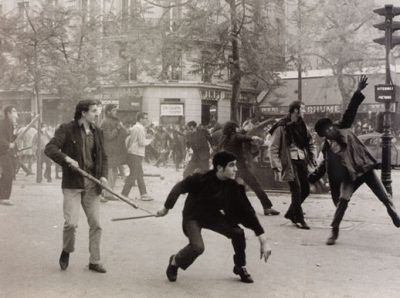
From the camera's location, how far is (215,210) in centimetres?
509

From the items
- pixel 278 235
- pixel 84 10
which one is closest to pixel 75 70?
pixel 84 10

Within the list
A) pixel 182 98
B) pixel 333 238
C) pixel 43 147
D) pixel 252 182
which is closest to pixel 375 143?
pixel 182 98

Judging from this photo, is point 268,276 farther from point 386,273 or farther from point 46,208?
point 46,208

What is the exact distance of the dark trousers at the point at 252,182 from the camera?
29.0 feet

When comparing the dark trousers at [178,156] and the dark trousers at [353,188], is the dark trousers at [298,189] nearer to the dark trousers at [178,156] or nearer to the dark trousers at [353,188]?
the dark trousers at [353,188]

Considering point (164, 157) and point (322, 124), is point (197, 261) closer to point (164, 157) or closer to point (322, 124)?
point (322, 124)

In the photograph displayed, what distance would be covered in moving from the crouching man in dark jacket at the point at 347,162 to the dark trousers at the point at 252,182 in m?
1.98

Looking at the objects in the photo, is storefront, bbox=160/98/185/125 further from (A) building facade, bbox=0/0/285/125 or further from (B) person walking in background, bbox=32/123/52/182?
(A) building facade, bbox=0/0/285/125

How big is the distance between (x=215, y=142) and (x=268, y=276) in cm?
561

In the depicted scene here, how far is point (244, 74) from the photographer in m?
11.7

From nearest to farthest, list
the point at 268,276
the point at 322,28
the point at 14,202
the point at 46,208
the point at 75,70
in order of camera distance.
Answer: the point at 268,276 < the point at 46,208 < the point at 14,202 < the point at 75,70 < the point at 322,28

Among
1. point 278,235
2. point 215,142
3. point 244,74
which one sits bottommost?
point 278,235

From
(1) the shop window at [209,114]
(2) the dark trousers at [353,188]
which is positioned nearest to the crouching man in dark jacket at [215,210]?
(2) the dark trousers at [353,188]

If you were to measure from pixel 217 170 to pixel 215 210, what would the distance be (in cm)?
36
